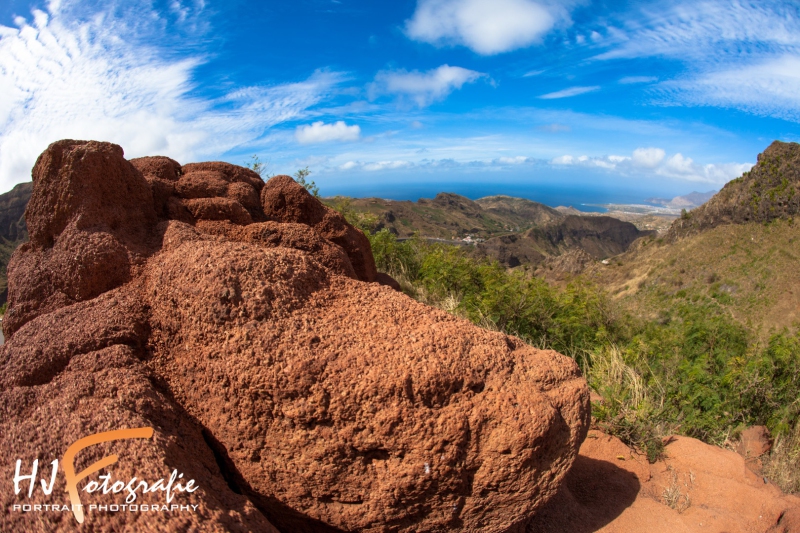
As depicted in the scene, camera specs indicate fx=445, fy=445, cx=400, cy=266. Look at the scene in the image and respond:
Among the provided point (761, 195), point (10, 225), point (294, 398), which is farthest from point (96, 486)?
point (10, 225)

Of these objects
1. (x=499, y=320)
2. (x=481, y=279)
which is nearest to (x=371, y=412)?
(x=499, y=320)

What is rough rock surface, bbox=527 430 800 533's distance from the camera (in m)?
2.81

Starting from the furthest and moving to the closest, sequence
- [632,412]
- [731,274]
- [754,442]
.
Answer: [731,274] → [754,442] → [632,412]

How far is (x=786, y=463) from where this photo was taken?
407 centimetres

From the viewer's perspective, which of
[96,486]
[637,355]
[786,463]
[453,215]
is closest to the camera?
[96,486]

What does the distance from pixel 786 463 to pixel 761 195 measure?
3174 centimetres

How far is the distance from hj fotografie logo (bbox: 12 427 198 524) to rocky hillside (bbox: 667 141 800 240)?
34.5m

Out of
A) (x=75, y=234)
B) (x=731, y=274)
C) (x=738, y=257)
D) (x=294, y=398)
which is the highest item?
(x=75, y=234)

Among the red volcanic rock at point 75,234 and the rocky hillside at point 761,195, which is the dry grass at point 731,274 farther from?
the red volcanic rock at point 75,234

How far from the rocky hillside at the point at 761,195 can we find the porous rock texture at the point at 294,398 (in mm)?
33091

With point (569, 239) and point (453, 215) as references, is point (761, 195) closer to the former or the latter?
point (569, 239)

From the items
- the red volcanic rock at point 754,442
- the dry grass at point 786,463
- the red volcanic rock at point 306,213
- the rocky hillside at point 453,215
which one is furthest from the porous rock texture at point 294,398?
the rocky hillside at point 453,215

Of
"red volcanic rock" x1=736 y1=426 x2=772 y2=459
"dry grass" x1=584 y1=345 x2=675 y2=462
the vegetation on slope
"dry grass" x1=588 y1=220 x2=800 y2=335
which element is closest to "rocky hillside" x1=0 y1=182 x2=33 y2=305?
the vegetation on slope

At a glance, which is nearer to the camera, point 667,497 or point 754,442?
point 667,497
